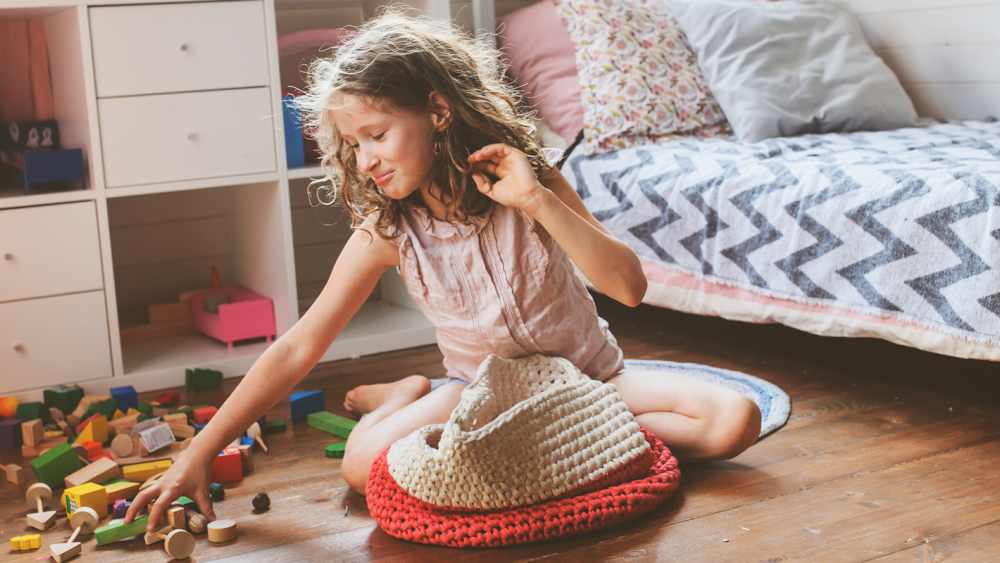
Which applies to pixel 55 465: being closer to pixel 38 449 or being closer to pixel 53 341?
pixel 38 449

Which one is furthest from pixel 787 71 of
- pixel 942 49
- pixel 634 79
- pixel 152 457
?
pixel 152 457

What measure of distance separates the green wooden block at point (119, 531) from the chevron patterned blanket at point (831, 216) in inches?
39.8

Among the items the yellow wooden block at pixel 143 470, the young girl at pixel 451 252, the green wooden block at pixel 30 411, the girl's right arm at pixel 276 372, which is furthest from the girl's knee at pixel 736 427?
the green wooden block at pixel 30 411

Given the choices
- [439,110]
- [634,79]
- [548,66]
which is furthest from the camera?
[548,66]

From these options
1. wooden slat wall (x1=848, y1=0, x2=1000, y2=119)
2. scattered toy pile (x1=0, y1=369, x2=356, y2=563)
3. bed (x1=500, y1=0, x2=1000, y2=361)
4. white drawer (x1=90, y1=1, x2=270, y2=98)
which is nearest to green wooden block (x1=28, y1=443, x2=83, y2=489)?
scattered toy pile (x1=0, y1=369, x2=356, y2=563)

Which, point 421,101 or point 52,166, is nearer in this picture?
point 421,101

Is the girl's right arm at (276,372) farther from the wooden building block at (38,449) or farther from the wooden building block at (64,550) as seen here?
the wooden building block at (38,449)

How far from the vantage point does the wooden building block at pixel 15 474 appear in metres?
1.24

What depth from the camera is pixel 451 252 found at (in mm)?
1194

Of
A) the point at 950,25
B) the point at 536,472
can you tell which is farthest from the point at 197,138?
the point at 950,25

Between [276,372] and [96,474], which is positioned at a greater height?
[276,372]

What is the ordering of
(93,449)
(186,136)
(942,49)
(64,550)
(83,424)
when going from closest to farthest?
(64,550)
(93,449)
(83,424)
(186,136)
(942,49)

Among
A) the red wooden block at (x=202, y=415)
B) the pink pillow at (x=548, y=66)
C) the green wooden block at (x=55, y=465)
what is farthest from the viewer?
the pink pillow at (x=548, y=66)

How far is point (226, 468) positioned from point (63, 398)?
458 millimetres
